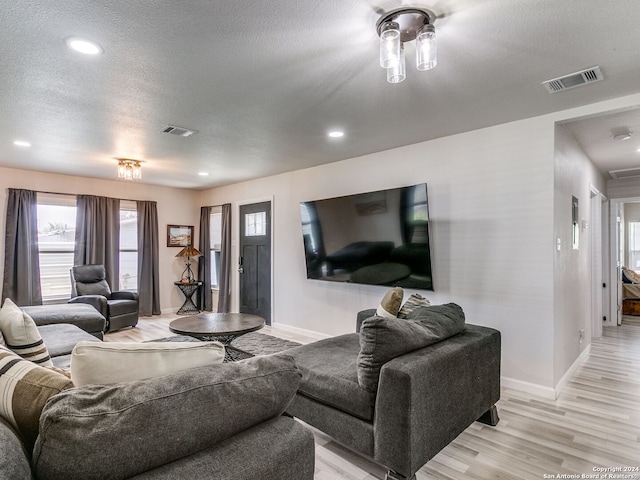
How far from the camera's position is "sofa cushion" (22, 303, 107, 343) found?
145 inches

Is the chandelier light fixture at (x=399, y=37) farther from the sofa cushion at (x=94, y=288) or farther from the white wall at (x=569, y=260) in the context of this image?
the sofa cushion at (x=94, y=288)

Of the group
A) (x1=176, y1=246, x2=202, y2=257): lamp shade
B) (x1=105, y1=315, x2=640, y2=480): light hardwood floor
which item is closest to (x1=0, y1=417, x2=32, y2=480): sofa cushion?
(x1=105, y1=315, x2=640, y2=480): light hardwood floor

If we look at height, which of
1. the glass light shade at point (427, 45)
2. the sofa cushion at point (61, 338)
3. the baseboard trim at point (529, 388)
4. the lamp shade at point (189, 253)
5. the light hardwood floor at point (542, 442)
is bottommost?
the light hardwood floor at point (542, 442)

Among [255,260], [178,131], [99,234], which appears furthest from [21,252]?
[178,131]

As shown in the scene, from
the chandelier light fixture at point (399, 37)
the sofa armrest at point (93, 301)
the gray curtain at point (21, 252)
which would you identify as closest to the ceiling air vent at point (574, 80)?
the chandelier light fixture at point (399, 37)

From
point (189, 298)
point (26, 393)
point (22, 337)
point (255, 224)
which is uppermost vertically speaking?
point (255, 224)

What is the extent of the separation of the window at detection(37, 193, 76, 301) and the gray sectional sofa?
5.08m

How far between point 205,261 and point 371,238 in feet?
13.8

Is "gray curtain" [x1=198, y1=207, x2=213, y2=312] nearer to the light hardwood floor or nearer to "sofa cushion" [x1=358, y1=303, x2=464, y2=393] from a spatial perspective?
the light hardwood floor

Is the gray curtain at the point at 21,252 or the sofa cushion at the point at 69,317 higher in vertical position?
the gray curtain at the point at 21,252

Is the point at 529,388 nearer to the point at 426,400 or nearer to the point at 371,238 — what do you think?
the point at 426,400

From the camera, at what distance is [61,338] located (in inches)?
119

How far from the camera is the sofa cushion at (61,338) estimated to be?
2.73m

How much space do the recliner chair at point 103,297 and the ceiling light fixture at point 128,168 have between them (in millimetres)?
1809
